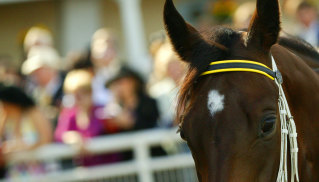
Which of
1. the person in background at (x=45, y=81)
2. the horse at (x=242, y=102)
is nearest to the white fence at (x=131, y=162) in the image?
the person in background at (x=45, y=81)

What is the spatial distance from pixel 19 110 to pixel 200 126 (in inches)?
172

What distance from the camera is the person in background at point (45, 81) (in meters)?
7.91

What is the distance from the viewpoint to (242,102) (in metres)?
2.93

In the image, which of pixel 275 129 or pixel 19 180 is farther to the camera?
pixel 19 180

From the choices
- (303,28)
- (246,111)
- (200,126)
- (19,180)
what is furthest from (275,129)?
(303,28)

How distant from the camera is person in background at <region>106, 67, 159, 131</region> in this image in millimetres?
6812

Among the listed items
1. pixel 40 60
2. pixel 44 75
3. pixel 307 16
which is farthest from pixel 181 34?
pixel 40 60

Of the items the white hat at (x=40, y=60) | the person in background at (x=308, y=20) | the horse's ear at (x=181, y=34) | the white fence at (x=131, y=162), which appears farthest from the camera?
the white hat at (x=40, y=60)

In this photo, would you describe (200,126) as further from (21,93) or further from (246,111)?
(21,93)

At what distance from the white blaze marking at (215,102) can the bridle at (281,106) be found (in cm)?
15

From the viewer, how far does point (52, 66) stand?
8227 millimetres

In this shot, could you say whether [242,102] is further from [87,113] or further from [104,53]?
[104,53]

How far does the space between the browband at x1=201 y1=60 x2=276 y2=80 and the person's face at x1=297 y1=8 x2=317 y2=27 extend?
4.63 metres

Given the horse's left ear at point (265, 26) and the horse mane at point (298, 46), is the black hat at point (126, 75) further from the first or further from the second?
the horse's left ear at point (265, 26)
